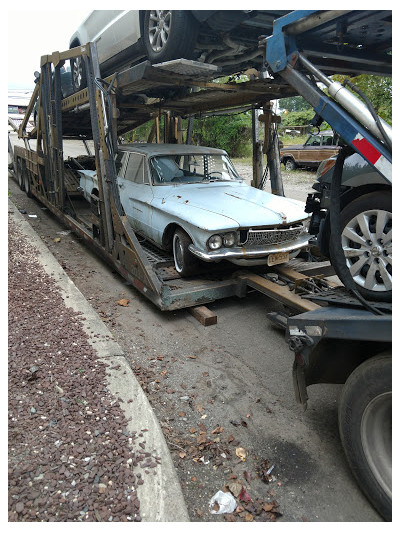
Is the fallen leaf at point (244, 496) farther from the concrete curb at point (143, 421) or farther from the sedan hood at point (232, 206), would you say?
the sedan hood at point (232, 206)

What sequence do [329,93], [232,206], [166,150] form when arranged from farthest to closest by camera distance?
1. [166,150]
2. [232,206]
3. [329,93]

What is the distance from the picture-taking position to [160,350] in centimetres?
427

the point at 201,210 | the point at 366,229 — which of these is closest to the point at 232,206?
the point at 201,210

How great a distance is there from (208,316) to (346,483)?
243 cm

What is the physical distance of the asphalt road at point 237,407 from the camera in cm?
260

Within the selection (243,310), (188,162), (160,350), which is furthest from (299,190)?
(160,350)

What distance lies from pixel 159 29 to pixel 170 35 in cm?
48

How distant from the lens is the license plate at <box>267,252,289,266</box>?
16.6 feet

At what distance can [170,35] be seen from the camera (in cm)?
480

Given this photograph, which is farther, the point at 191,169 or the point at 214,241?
the point at 191,169

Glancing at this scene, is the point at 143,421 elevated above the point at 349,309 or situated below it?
below

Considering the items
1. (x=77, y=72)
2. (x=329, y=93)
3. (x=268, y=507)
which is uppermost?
(x=77, y=72)

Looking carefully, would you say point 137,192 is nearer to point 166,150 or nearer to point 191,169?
point 166,150

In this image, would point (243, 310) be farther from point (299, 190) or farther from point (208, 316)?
point (299, 190)
